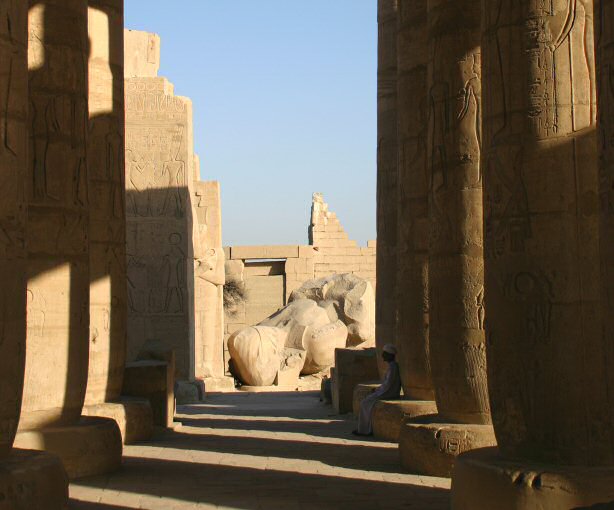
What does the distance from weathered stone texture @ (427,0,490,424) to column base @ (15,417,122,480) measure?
2584 millimetres

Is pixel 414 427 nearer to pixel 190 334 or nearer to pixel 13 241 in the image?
pixel 13 241

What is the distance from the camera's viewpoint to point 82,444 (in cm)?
802

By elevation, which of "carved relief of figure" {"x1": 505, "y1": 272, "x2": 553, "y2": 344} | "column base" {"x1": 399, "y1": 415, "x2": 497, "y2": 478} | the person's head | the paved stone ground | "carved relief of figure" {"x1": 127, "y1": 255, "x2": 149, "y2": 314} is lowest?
the paved stone ground

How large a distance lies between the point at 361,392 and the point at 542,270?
7148 millimetres

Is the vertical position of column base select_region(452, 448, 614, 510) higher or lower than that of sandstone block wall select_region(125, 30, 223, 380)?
lower

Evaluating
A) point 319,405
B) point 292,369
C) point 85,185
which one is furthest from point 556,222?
point 292,369

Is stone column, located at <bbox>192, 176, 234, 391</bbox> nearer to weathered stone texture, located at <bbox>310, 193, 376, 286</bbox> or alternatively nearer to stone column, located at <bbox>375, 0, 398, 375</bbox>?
stone column, located at <bbox>375, 0, 398, 375</bbox>

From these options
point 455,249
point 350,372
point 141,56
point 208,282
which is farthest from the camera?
point 208,282

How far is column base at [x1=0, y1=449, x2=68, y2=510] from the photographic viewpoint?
5391 millimetres

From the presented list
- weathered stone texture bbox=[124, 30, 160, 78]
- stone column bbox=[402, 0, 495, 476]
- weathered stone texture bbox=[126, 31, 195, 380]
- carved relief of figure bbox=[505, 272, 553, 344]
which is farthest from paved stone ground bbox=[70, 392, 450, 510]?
weathered stone texture bbox=[124, 30, 160, 78]

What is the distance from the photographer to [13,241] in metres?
5.38

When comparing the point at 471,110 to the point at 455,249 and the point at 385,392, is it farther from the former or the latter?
the point at 385,392

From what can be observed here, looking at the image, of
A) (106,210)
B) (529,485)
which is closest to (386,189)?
(106,210)

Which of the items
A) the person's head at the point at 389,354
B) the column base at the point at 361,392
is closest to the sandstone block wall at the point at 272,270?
the column base at the point at 361,392
